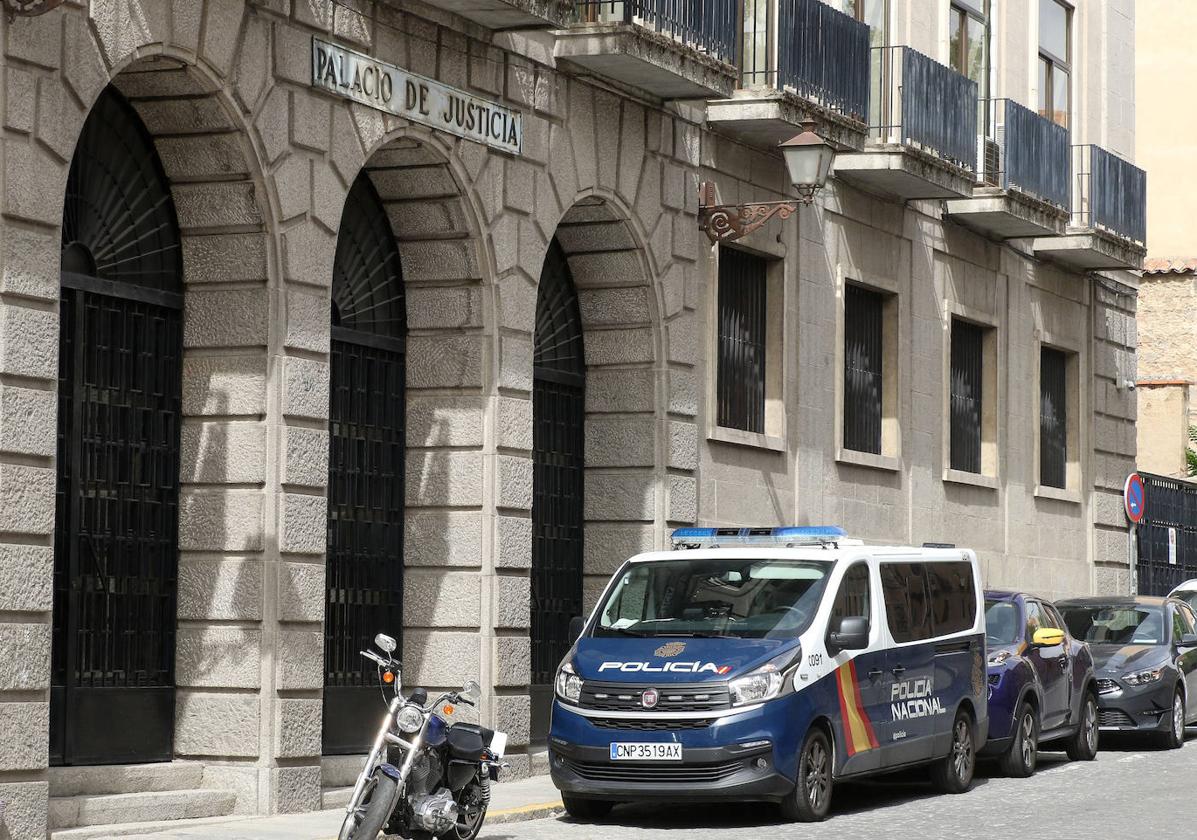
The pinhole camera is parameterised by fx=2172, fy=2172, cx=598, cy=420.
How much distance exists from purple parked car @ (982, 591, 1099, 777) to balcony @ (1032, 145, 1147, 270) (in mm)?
8546

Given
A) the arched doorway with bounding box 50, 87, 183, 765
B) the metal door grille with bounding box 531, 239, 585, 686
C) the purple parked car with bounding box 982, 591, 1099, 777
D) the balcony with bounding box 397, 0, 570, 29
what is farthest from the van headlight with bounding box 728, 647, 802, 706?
the balcony with bounding box 397, 0, 570, 29

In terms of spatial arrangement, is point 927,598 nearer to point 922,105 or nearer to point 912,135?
point 912,135

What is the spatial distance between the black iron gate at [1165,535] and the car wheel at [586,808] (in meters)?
18.0

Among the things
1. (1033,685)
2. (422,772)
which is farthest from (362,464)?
(1033,685)

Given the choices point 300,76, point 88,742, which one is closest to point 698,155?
point 300,76

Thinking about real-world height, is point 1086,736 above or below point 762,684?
below

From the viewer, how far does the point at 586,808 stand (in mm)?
14688

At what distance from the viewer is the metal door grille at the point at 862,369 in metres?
23.3

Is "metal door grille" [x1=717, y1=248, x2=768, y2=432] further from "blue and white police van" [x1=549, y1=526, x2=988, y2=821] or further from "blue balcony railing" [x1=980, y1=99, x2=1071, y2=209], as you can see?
"blue balcony railing" [x1=980, y1=99, x2=1071, y2=209]

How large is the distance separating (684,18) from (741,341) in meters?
3.48

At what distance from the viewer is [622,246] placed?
19391 millimetres

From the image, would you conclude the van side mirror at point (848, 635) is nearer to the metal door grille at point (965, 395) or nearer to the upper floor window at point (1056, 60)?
the metal door grille at point (965, 395)

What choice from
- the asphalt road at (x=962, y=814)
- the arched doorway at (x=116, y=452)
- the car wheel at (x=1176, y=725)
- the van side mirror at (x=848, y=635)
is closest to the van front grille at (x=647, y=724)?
the asphalt road at (x=962, y=814)

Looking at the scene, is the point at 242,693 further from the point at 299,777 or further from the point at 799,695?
the point at 799,695
